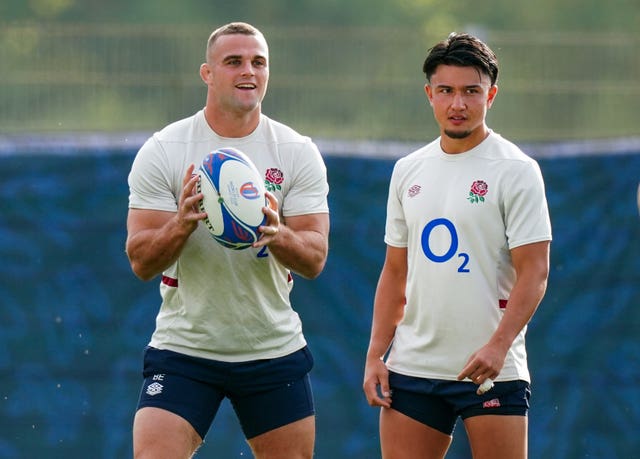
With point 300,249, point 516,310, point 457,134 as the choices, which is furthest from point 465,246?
Result: point 300,249

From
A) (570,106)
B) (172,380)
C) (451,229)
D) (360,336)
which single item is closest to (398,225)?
(451,229)

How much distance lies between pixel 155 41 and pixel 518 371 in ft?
12.0

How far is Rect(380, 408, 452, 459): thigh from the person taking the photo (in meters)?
5.01

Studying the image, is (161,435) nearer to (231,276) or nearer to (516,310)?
(231,276)

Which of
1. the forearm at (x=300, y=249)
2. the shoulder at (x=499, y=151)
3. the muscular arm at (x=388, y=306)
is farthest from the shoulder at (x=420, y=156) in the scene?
the forearm at (x=300, y=249)

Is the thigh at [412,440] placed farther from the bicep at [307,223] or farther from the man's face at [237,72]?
the man's face at [237,72]

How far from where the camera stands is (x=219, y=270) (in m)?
5.24

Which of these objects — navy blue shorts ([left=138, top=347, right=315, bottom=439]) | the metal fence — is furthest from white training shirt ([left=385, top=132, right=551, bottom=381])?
the metal fence

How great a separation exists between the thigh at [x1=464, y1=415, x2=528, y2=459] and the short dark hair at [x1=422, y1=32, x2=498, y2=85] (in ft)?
4.25

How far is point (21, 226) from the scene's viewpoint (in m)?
7.58

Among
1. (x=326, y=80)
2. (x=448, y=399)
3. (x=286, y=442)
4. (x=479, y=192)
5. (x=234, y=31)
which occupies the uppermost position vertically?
(x=234, y=31)

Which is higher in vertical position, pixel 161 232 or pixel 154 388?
pixel 161 232

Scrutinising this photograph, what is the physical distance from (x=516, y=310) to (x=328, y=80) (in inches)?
128

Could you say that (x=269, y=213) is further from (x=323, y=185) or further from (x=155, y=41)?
(x=155, y=41)
